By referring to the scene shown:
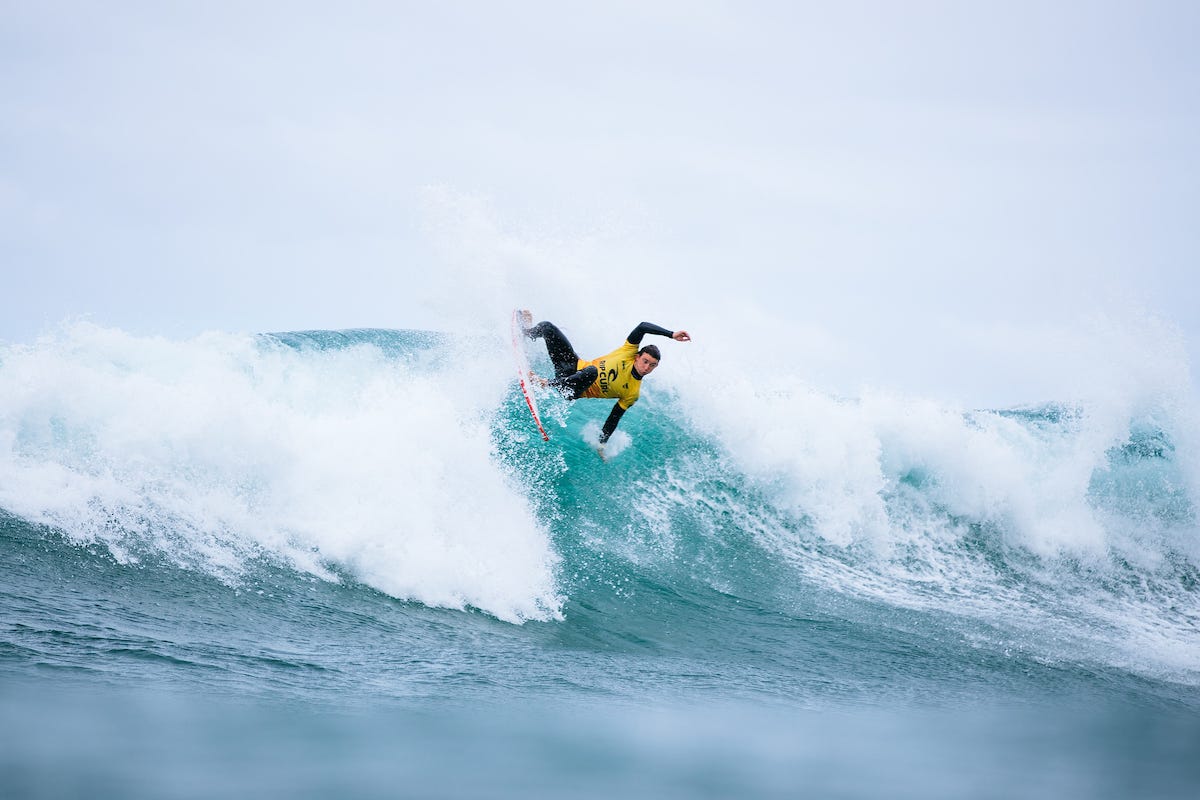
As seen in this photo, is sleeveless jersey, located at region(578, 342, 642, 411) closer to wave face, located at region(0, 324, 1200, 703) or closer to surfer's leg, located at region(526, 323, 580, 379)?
surfer's leg, located at region(526, 323, 580, 379)

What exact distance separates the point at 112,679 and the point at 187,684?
0.30 metres

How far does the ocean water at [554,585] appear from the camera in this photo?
138 inches

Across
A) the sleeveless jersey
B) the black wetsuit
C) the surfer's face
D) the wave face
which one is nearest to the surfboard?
the wave face

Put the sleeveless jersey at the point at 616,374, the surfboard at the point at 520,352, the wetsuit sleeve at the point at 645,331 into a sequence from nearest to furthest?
1. the wetsuit sleeve at the point at 645,331
2. the sleeveless jersey at the point at 616,374
3. the surfboard at the point at 520,352

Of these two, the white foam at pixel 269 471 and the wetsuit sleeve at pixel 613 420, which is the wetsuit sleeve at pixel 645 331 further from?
the white foam at pixel 269 471

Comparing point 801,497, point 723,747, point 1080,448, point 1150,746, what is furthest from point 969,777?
point 1080,448

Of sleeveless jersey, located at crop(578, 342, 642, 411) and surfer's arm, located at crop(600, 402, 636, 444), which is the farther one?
surfer's arm, located at crop(600, 402, 636, 444)

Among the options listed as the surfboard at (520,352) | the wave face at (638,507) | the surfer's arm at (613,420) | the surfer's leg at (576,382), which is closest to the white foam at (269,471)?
the wave face at (638,507)

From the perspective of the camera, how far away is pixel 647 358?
7.54 meters

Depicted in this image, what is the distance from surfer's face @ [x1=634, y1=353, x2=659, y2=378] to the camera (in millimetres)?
7543

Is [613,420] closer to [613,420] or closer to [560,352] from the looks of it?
[613,420]

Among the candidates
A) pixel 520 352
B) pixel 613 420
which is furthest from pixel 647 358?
pixel 520 352

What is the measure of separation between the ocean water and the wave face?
0.04 metres

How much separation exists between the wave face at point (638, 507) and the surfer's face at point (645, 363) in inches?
66.0
